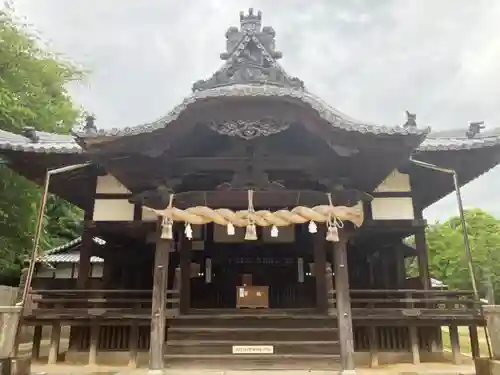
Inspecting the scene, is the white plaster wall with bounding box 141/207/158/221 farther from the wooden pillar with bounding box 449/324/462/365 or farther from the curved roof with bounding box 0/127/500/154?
the wooden pillar with bounding box 449/324/462/365

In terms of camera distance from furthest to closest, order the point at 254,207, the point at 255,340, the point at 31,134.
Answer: the point at 31,134 < the point at 254,207 < the point at 255,340

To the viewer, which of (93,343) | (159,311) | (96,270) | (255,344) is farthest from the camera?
(96,270)

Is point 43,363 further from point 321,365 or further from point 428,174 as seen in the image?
point 428,174

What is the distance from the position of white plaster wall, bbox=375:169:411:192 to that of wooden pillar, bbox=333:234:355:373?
2313mm

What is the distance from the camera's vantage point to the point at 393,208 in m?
9.77

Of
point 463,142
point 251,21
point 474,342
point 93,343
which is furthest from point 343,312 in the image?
point 251,21

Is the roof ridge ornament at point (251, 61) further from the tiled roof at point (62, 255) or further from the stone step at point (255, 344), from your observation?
the tiled roof at point (62, 255)

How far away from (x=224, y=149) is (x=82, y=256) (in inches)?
194

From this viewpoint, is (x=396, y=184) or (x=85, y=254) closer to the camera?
(x=396, y=184)

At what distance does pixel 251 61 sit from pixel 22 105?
9.30 meters

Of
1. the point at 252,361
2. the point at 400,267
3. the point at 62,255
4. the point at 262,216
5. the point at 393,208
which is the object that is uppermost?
the point at 62,255

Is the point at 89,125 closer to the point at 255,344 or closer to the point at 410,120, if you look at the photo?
the point at 255,344

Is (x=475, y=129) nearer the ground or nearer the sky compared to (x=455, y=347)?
nearer the sky

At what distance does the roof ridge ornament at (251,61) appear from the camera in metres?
9.45
